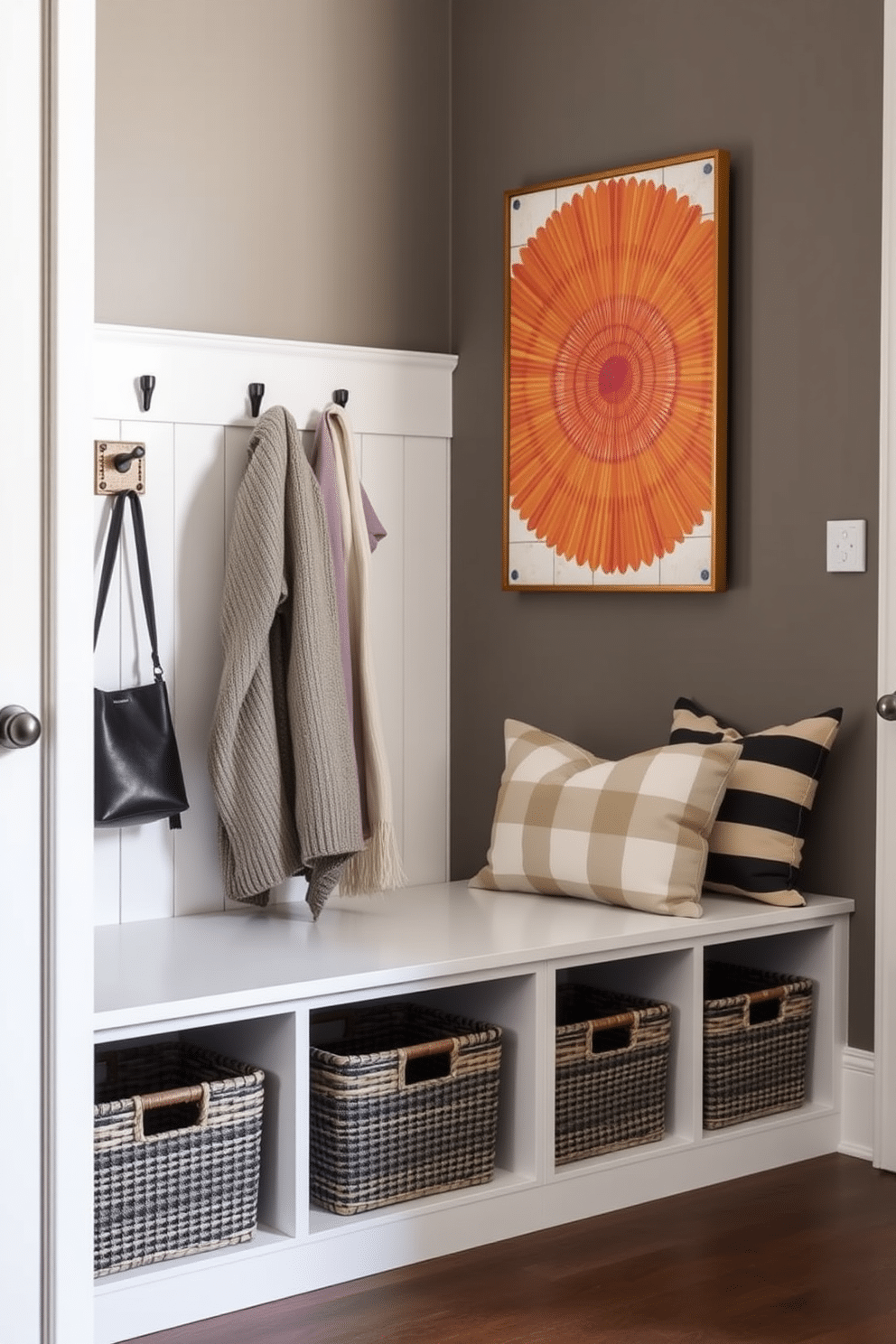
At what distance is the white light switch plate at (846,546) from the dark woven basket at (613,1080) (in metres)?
0.85

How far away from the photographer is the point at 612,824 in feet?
9.96

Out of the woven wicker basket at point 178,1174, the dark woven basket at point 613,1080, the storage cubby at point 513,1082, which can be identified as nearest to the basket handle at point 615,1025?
the dark woven basket at point 613,1080

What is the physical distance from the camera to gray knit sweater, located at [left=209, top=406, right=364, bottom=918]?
117 inches

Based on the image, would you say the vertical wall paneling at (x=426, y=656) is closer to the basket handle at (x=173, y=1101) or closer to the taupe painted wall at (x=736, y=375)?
the taupe painted wall at (x=736, y=375)

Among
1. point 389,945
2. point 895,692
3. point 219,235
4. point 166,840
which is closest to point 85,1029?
point 389,945

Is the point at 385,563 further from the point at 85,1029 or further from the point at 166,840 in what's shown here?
the point at 85,1029

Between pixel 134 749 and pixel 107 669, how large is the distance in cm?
18

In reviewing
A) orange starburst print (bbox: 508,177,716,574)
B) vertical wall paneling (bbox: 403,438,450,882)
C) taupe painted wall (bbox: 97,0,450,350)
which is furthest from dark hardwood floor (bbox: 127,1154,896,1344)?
taupe painted wall (bbox: 97,0,450,350)

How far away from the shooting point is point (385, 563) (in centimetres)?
358

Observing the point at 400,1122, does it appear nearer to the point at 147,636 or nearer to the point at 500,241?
the point at 147,636

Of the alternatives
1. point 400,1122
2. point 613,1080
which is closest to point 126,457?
point 400,1122

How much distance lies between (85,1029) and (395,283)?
203cm

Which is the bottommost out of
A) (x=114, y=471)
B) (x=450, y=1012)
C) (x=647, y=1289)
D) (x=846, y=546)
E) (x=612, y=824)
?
(x=647, y=1289)

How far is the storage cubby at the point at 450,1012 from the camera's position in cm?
241
